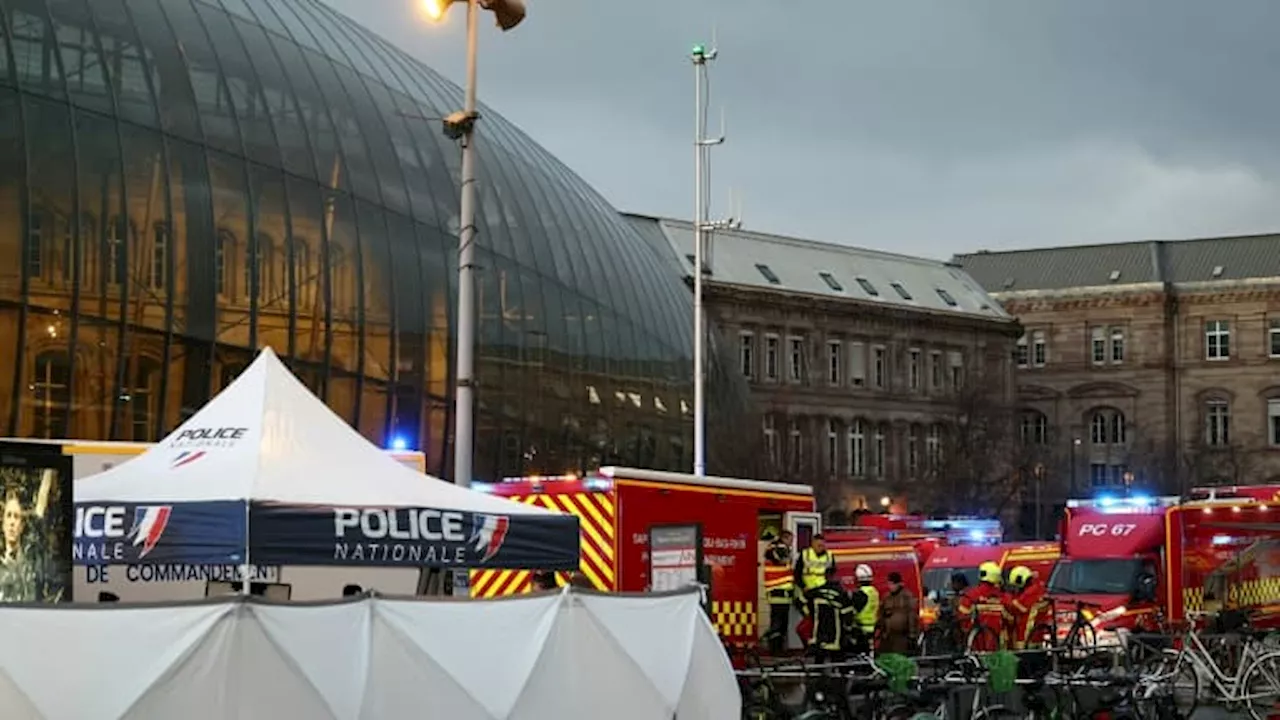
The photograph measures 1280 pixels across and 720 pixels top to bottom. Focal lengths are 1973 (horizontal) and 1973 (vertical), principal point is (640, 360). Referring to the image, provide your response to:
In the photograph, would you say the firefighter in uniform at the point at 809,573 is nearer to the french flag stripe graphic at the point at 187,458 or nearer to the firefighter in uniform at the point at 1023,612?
the firefighter in uniform at the point at 1023,612

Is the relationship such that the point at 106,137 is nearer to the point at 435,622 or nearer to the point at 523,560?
the point at 523,560

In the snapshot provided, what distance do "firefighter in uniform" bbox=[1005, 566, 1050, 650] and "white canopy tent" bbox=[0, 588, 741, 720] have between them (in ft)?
47.4

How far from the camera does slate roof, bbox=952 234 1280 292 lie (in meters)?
133

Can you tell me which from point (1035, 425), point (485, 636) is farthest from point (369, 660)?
point (1035, 425)

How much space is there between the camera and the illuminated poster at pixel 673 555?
22672 millimetres

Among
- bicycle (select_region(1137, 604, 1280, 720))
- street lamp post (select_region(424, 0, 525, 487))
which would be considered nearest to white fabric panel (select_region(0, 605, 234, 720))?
street lamp post (select_region(424, 0, 525, 487))

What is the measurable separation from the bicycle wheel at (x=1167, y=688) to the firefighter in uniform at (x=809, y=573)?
3.89 metres

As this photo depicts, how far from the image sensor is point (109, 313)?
32.0m

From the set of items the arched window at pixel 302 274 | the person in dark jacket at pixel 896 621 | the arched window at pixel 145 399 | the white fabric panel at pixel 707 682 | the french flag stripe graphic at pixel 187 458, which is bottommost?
the person in dark jacket at pixel 896 621

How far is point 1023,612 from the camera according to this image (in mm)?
26734

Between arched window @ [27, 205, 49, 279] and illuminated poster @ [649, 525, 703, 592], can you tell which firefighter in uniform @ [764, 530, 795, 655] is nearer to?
illuminated poster @ [649, 525, 703, 592]

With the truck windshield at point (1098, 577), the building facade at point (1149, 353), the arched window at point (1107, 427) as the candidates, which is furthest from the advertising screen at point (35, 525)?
the arched window at point (1107, 427)

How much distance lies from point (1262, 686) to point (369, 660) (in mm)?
16187

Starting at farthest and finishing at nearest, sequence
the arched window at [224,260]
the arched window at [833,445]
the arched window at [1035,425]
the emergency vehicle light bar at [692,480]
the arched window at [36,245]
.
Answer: the arched window at [1035,425]
the arched window at [833,445]
the arched window at [224,260]
the arched window at [36,245]
the emergency vehicle light bar at [692,480]
